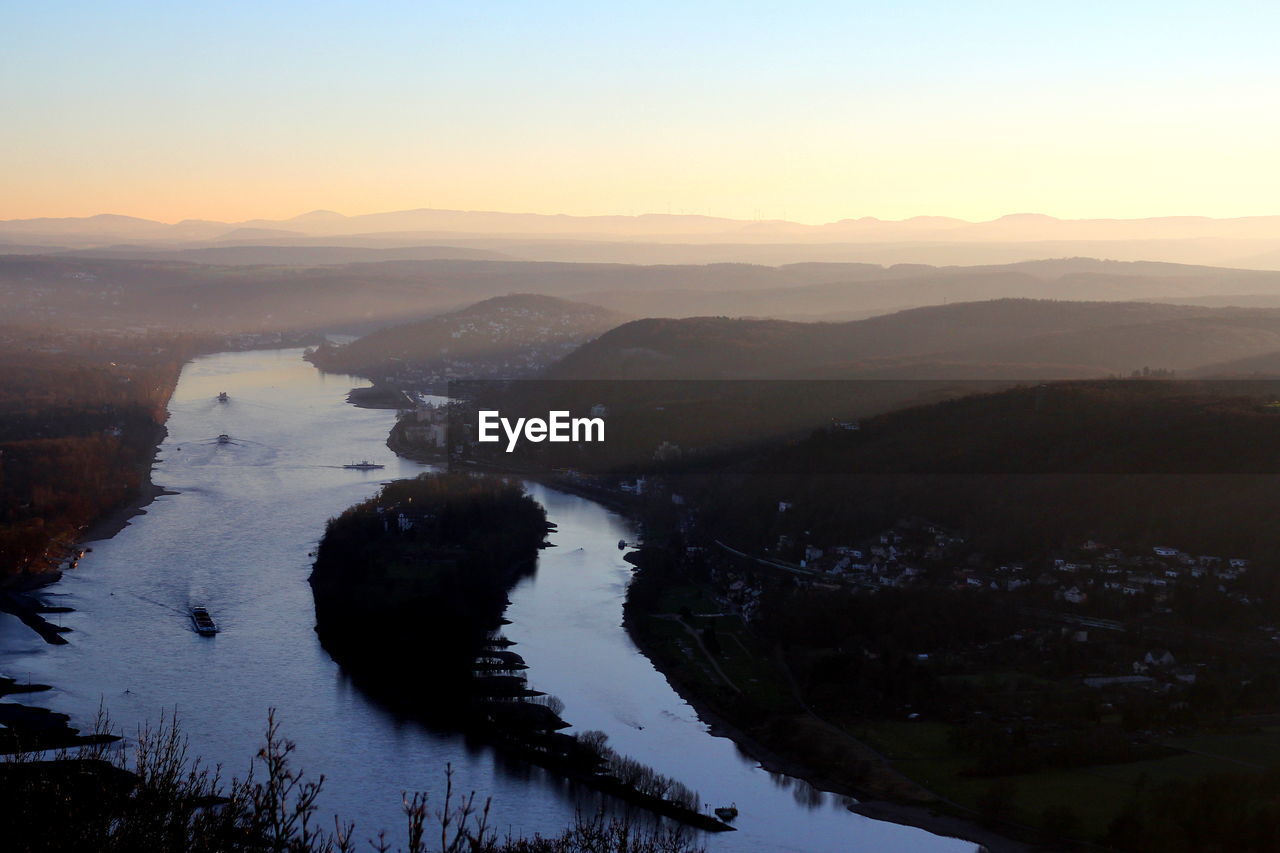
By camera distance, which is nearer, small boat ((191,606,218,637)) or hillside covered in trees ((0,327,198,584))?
small boat ((191,606,218,637))

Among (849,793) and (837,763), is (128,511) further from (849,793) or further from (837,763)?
(849,793)

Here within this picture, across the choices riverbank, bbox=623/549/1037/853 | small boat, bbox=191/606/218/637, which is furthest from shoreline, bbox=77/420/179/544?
riverbank, bbox=623/549/1037/853

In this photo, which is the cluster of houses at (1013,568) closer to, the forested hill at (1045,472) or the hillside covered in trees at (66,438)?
the forested hill at (1045,472)

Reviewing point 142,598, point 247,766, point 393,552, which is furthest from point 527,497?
point 247,766

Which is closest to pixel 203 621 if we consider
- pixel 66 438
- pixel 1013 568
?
pixel 1013 568

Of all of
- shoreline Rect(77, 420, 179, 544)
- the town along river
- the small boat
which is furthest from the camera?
shoreline Rect(77, 420, 179, 544)

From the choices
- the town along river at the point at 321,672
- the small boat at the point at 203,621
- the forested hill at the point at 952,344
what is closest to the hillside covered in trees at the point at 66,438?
the town along river at the point at 321,672

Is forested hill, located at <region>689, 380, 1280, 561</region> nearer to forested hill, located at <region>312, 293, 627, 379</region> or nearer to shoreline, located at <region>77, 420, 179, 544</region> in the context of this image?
shoreline, located at <region>77, 420, 179, 544</region>
